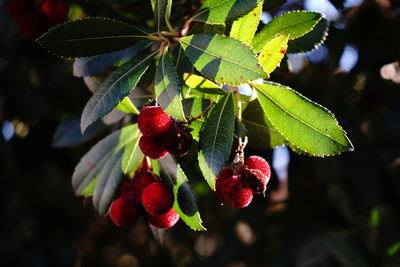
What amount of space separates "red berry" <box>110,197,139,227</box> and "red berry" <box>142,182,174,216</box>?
2.7 inches

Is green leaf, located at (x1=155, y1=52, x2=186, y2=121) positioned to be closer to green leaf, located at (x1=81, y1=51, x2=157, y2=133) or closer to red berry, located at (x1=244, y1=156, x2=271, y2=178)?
green leaf, located at (x1=81, y1=51, x2=157, y2=133)

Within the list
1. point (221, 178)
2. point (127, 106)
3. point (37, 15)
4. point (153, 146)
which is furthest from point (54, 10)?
point (221, 178)

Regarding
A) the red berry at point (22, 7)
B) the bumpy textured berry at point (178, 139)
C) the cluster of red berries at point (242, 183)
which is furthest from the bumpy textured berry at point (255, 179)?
the red berry at point (22, 7)

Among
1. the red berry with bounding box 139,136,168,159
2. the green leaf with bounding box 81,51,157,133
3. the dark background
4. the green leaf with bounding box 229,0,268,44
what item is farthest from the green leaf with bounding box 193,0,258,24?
the dark background

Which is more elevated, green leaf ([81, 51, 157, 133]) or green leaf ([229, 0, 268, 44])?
green leaf ([229, 0, 268, 44])

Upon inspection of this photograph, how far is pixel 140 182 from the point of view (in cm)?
110

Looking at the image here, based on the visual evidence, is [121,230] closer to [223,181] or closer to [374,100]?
[374,100]

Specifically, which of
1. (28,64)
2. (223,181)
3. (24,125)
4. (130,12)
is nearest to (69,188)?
(24,125)

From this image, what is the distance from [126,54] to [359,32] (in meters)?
1.39

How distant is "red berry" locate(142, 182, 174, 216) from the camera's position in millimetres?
975

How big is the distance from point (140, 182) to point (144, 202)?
11 cm

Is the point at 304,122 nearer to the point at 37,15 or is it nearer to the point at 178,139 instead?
the point at 178,139

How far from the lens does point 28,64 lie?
2.32 m

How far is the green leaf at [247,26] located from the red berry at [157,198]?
1.12 ft
